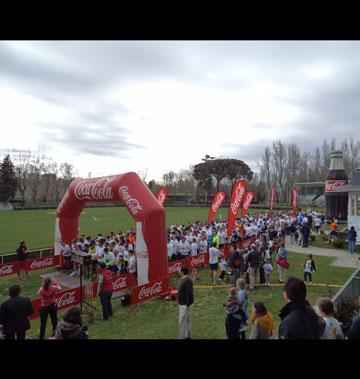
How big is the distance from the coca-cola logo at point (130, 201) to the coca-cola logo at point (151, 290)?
2638 mm

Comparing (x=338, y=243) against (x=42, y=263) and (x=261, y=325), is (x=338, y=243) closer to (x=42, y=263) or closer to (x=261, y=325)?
(x=42, y=263)

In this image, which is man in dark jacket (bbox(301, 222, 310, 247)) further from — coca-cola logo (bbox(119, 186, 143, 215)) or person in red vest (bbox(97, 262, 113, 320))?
person in red vest (bbox(97, 262, 113, 320))

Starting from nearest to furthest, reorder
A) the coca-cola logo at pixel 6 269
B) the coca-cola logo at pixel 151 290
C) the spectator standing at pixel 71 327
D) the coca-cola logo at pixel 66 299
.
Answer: the spectator standing at pixel 71 327 < the coca-cola logo at pixel 66 299 < the coca-cola logo at pixel 151 290 < the coca-cola logo at pixel 6 269

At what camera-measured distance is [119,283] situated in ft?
38.2

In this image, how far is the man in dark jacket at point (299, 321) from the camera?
375cm

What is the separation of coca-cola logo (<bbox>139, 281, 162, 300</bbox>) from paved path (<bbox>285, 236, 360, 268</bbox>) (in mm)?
9511

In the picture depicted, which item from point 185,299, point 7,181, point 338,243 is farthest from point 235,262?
point 7,181

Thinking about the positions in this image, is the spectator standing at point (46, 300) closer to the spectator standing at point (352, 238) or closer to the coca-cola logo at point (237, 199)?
the coca-cola logo at point (237, 199)

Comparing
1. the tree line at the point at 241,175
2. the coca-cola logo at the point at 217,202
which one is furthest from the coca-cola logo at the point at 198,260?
the tree line at the point at 241,175

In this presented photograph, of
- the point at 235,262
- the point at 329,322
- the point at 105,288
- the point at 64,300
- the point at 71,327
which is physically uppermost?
the point at 329,322

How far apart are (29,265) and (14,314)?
1045 centimetres
